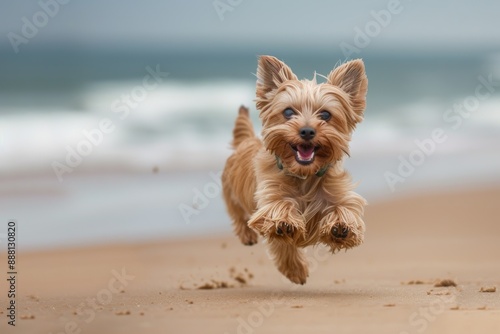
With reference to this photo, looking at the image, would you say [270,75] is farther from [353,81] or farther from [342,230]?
[342,230]

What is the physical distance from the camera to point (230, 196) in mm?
9219

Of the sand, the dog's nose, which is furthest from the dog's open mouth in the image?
the sand

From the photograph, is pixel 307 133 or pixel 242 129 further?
pixel 242 129

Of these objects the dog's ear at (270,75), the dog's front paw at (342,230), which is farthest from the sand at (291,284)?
the dog's ear at (270,75)

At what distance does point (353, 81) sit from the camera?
731cm

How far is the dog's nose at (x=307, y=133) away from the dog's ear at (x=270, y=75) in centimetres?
67

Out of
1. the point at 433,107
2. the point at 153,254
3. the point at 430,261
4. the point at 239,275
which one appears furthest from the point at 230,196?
the point at 433,107

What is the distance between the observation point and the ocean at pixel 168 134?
1145 centimetres

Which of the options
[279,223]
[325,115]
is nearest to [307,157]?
[325,115]

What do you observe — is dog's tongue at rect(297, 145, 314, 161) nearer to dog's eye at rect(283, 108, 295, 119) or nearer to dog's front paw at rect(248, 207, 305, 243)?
dog's eye at rect(283, 108, 295, 119)

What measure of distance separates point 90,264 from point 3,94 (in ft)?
30.1

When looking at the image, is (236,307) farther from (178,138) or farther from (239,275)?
(178,138)

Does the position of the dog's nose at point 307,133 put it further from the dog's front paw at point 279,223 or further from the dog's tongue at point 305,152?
the dog's front paw at point 279,223

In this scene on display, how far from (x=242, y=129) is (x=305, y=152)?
235cm
